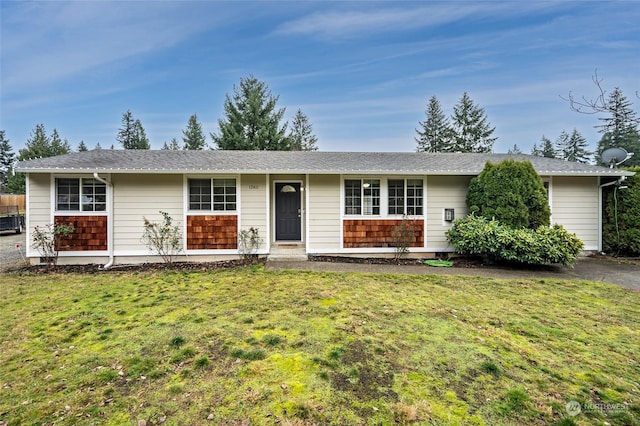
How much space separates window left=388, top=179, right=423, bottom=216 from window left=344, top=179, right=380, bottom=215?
42 cm

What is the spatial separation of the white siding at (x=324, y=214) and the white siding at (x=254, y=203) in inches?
52.0

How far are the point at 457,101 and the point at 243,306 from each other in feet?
114

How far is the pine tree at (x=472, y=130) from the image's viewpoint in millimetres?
31312

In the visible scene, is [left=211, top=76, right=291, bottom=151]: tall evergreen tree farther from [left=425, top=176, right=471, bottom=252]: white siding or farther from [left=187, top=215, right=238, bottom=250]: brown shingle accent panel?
[left=425, top=176, right=471, bottom=252]: white siding

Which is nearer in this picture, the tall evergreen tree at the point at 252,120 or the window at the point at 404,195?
the window at the point at 404,195

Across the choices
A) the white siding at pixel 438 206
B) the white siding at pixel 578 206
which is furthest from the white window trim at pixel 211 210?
the white siding at pixel 578 206

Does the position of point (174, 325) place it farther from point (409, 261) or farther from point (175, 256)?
point (409, 261)

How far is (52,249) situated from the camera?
24.3 feet

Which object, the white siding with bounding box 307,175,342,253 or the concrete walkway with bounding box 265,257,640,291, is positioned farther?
the white siding with bounding box 307,175,342,253

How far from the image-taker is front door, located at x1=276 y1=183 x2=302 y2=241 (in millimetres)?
9180

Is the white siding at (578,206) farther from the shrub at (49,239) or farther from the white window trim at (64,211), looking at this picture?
the shrub at (49,239)

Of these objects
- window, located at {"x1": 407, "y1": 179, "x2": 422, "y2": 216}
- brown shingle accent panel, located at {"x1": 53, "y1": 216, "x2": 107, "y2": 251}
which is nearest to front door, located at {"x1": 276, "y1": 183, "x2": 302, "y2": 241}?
window, located at {"x1": 407, "y1": 179, "x2": 422, "y2": 216}

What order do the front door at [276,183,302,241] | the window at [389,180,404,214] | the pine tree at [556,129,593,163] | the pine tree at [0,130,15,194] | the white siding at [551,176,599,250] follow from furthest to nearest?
the pine tree at [0,130,15,194] → the pine tree at [556,129,593,163] → the front door at [276,183,302,241] → the white siding at [551,176,599,250] → the window at [389,180,404,214]

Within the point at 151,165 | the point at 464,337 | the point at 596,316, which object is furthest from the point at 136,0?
the point at 596,316
